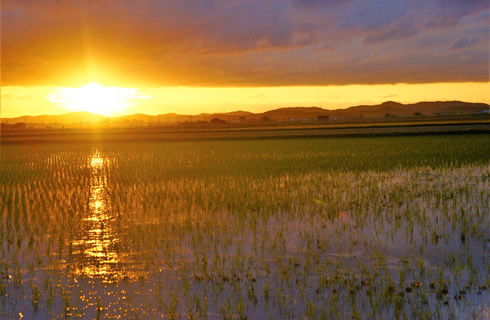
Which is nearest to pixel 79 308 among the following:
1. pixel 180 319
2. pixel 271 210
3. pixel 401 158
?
pixel 180 319

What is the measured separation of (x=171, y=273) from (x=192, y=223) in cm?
361

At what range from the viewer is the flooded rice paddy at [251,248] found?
594 centimetres

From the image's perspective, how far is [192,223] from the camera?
1082 cm

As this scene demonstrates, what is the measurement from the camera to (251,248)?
8.52m

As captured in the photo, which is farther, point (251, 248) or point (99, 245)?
point (99, 245)

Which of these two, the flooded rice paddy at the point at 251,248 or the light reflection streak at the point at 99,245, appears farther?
the light reflection streak at the point at 99,245

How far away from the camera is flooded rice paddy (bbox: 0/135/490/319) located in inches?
234

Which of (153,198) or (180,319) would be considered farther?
(153,198)

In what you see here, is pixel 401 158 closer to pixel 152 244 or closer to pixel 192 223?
pixel 192 223

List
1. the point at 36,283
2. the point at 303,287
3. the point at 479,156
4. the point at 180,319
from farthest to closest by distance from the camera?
the point at 479,156, the point at 36,283, the point at 303,287, the point at 180,319

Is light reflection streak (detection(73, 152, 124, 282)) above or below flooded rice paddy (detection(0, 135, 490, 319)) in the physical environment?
below

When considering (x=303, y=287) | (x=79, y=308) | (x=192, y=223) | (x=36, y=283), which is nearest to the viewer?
(x=79, y=308)

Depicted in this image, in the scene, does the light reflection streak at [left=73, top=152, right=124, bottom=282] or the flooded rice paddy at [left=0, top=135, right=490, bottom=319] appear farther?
the light reflection streak at [left=73, top=152, right=124, bottom=282]

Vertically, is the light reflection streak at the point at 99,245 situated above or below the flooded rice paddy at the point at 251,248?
below
